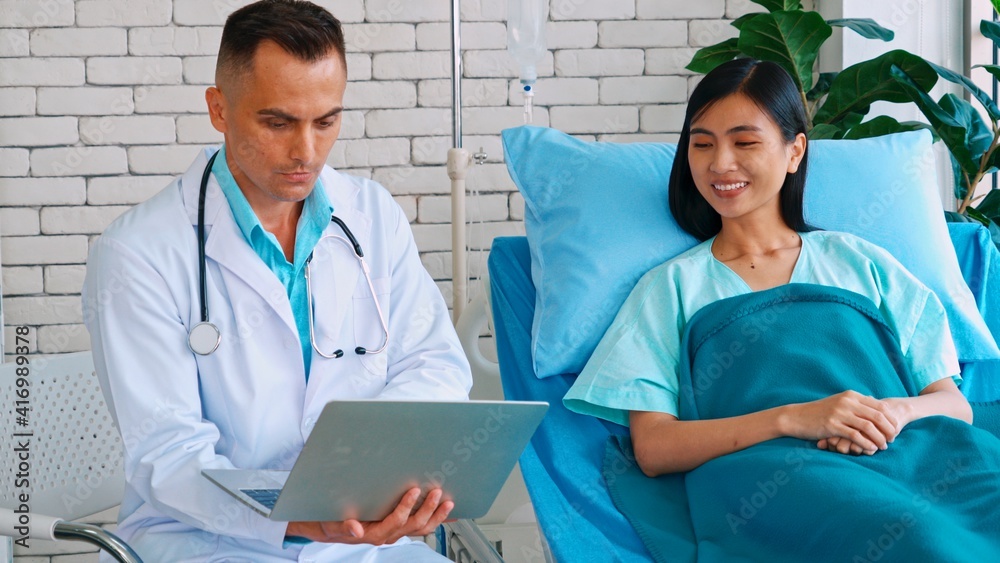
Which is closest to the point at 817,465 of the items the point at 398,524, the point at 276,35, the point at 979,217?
the point at 398,524

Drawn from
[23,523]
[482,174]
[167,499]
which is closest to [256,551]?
[167,499]

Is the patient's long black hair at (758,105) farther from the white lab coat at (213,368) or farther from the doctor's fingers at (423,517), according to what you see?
the doctor's fingers at (423,517)

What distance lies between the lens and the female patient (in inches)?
65.6

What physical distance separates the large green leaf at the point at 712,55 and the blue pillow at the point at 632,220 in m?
0.66

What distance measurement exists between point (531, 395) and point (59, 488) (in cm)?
81

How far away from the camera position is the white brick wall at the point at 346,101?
2.63 m

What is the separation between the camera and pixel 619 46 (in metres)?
2.79

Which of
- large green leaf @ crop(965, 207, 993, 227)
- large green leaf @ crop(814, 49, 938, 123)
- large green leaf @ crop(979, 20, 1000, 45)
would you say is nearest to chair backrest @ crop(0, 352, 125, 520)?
large green leaf @ crop(814, 49, 938, 123)

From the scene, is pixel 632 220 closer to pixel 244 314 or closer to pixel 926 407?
pixel 926 407

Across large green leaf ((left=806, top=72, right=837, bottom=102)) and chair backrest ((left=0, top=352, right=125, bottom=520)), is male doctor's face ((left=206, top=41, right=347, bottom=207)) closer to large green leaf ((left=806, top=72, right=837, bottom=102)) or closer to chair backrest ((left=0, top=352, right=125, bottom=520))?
chair backrest ((left=0, top=352, right=125, bottom=520))

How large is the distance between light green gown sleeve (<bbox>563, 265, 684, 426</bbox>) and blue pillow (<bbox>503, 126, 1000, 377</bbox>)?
0.24 ft

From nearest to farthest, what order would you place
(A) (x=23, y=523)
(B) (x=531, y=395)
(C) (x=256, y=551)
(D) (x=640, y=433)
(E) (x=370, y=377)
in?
(A) (x=23, y=523), (C) (x=256, y=551), (E) (x=370, y=377), (D) (x=640, y=433), (B) (x=531, y=395)

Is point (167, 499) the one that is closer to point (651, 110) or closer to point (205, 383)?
point (205, 383)

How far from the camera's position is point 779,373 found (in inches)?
63.6
